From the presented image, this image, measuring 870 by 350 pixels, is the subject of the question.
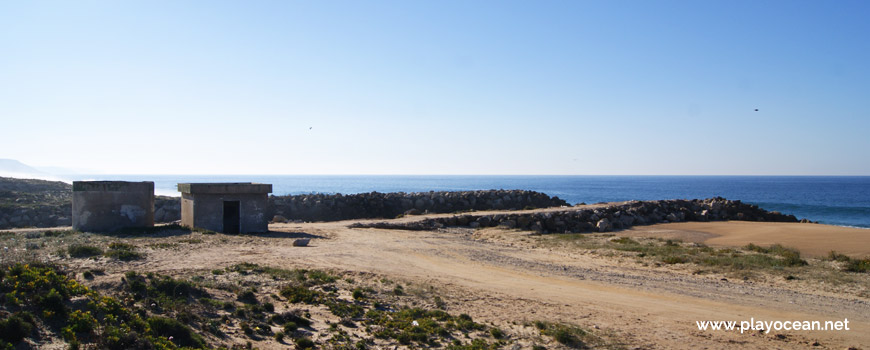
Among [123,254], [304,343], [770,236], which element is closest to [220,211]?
[123,254]

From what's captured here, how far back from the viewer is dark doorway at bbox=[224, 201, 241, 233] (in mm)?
21625

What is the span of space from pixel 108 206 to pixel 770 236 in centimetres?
2809

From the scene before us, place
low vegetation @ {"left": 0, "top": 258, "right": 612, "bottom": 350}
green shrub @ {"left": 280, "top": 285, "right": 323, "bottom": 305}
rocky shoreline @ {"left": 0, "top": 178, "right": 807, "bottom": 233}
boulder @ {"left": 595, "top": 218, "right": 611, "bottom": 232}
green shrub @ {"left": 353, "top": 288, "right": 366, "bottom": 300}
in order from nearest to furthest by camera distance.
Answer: low vegetation @ {"left": 0, "top": 258, "right": 612, "bottom": 350} → green shrub @ {"left": 280, "top": 285, "right": 323, "bottom": 305} → green shrub @ {"left": 353, "top": 288, "right": 366, "bottom": 300} → boulder @ {"left": 595, "top": 218, "right": 611, "bottom": 232} → rocky shoreline @ {"left": 0, "top": 178, "right": 807, "bottom": 233}

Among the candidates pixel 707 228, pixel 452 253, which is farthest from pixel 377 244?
pixel 707 228

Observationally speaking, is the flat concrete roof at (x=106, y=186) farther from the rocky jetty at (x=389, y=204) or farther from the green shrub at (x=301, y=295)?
the rocky jetty at (x=389, y=204)

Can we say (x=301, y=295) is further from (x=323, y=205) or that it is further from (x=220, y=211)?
(x=323, y=205)

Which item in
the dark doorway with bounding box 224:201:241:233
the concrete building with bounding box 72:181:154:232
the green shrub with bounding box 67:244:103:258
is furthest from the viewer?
the dark doorway with bounding box 224:201:241:233

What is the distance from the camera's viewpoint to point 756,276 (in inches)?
603

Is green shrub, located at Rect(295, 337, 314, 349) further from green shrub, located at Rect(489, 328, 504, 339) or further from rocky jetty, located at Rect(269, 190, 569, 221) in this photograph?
rocky jetty, located at Rect(269, 190, 569, 221)

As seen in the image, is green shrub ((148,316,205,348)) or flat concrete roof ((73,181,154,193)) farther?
flat concrete roof ((73,181,154,193))

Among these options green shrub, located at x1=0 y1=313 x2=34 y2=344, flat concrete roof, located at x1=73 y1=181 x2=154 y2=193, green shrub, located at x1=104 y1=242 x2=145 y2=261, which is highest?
flat concrete roof, located at x1=73 y1=181 x2=154 y2=193

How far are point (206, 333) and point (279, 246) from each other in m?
9.28

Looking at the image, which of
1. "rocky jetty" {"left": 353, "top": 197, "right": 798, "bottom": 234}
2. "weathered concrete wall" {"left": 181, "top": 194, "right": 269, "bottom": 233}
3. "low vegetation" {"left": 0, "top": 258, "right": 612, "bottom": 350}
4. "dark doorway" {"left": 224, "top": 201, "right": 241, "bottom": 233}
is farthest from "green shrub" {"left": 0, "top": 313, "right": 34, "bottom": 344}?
"rocky jetty" {"left": 353, "top": 197, "right": 798, "bottom": 234}

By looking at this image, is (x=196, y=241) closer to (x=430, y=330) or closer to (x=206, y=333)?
(x=206, y=333)
